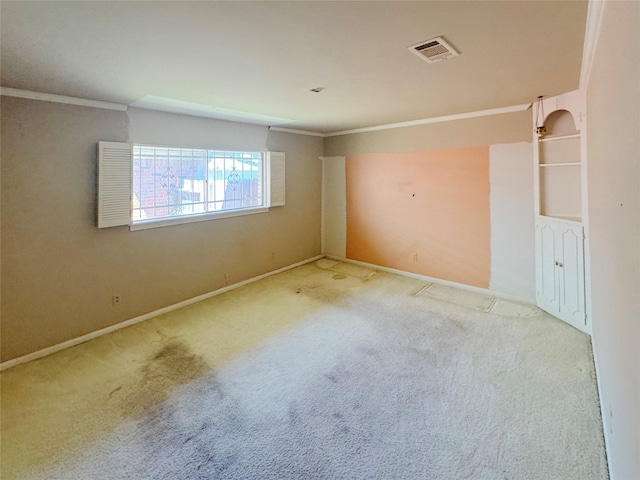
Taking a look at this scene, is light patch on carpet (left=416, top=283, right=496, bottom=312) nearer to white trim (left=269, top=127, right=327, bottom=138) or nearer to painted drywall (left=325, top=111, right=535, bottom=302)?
painted drywall (left=325, top=111, right=535, bottom=302)

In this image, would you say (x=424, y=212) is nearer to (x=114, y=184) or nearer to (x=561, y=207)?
(x=561, y=207)

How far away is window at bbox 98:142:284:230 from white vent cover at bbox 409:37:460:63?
2.85 meters

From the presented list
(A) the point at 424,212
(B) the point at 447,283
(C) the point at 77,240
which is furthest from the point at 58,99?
(B) the point at 447,283

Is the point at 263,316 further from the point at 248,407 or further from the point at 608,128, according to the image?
the point at 608,128

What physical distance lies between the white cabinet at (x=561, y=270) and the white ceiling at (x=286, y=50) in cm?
138

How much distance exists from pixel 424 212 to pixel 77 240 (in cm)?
420

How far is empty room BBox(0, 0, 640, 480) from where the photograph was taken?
1.59m

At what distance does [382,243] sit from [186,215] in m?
2.99

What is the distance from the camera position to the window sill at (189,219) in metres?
3.42

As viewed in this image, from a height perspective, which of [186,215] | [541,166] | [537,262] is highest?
[541,166]

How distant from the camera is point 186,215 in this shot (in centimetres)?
384

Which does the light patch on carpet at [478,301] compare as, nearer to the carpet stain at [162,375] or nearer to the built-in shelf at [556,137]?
the built-in shelf at [556,137]

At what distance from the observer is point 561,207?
3.40 metres

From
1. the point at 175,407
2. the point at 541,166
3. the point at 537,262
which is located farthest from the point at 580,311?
the point at 175,407
